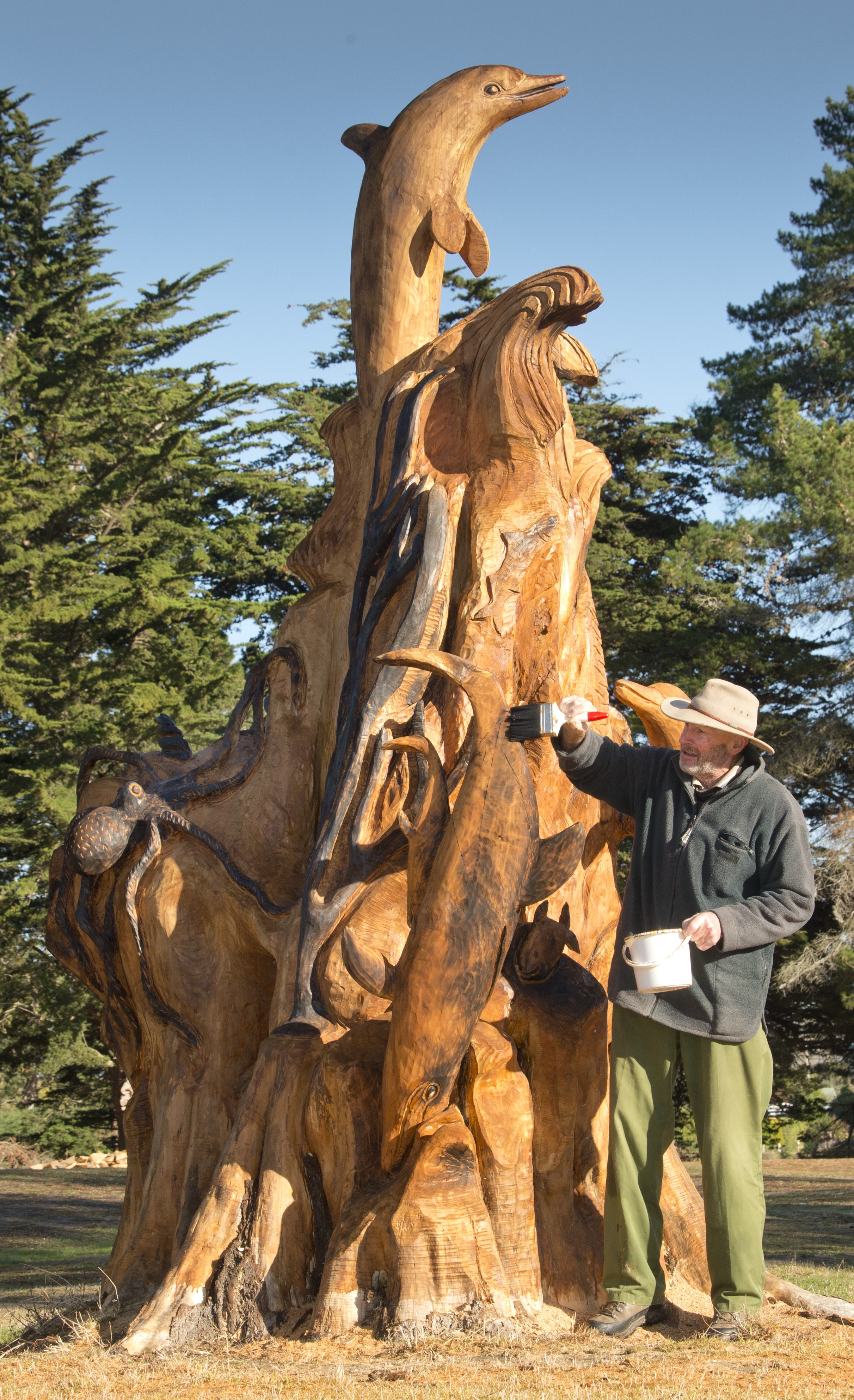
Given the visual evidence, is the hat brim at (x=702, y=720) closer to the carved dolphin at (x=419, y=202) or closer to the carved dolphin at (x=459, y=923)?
→ the carved dolphin at (x=459, y=923)

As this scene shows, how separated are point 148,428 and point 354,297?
13194 millimetres

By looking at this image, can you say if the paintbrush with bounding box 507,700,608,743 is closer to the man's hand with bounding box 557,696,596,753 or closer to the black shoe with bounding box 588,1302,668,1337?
the man's hand with bounding box 557,696,596,753

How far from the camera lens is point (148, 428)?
1822 cm

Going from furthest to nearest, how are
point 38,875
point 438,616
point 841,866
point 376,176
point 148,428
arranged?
point 148,428 < point 38,875 < point 841,866 < point 376,176 < point 438,616

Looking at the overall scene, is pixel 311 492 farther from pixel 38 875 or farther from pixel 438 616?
pixel 438 616

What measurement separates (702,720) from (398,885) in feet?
4.38

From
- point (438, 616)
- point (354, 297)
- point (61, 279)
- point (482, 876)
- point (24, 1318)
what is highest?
point (61, 279)

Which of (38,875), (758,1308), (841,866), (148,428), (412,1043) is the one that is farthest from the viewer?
(148,428)

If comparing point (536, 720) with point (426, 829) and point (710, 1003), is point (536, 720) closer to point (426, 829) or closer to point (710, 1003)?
point (426, 829)

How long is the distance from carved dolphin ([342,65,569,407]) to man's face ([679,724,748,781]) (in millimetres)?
2466

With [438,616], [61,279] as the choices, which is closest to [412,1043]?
[438,616]

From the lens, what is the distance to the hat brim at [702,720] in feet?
12.2

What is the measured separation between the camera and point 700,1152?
3.63m

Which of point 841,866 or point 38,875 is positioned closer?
point 841,866
